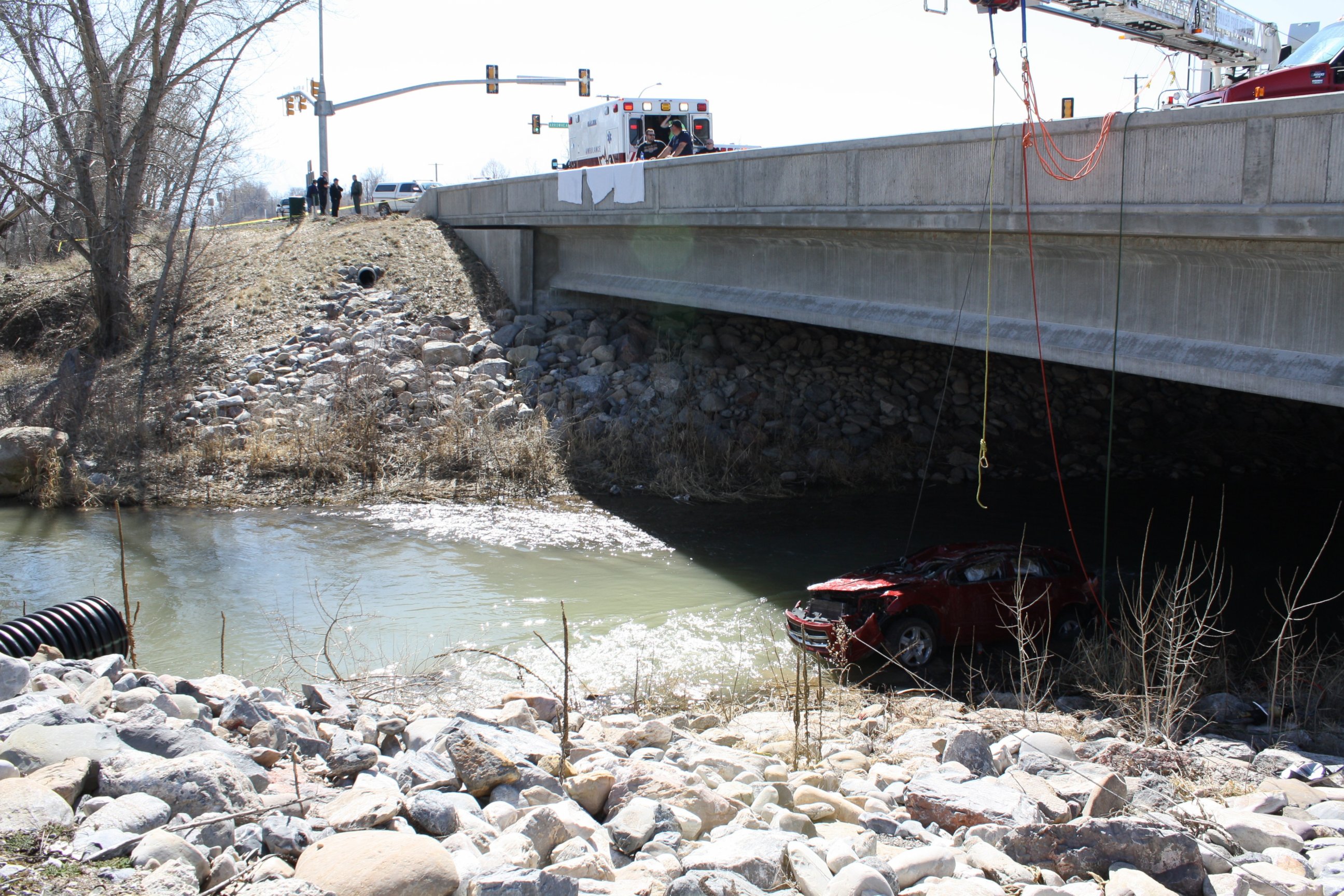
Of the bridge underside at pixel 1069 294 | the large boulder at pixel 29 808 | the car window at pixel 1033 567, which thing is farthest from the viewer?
the car window at pixel 1033 567

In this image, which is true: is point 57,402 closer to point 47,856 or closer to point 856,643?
point 856,643

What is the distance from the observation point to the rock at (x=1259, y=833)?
19.2 ft

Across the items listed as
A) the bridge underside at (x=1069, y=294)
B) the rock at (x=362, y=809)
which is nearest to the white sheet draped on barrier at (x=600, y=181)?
the bridge underside at (x=1069, y=294)

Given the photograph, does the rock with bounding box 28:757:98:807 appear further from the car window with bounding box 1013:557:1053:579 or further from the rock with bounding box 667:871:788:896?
the car window with bounding box 1013:557:1053:579

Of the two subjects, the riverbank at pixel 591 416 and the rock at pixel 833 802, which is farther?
the riverbank at pixel 591 416

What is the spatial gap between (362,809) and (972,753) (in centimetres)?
442

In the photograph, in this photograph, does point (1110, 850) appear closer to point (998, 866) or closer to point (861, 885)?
point (998, 866)

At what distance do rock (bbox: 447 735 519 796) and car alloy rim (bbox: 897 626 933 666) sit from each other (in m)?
6.01

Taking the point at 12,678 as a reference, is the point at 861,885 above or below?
below

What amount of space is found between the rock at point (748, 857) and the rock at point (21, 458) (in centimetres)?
1891

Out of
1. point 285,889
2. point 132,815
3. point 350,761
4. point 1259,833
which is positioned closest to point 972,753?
point 1259,833

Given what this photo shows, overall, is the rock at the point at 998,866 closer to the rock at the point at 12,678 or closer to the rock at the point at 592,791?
the rock at the point at 592,791

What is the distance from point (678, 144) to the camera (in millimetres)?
25359

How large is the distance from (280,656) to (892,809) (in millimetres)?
7664
